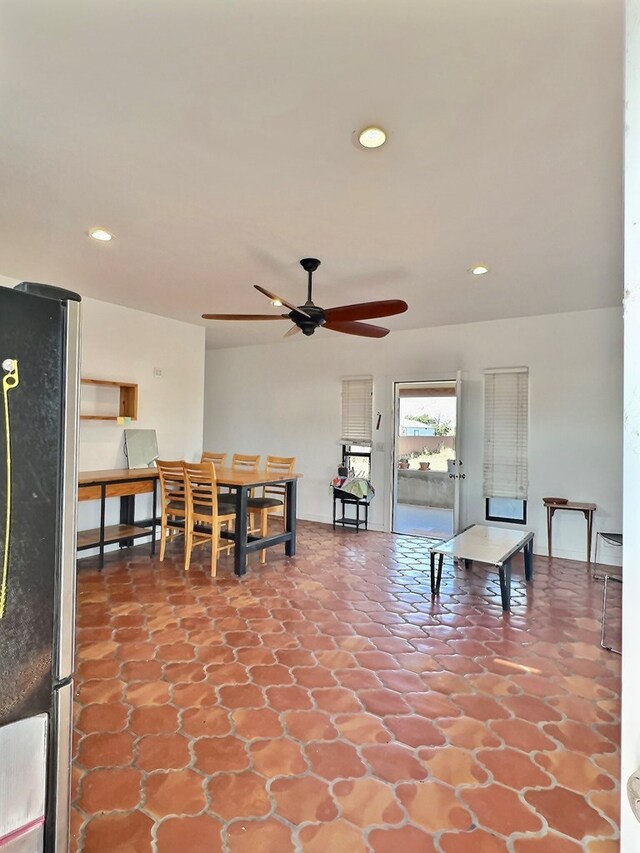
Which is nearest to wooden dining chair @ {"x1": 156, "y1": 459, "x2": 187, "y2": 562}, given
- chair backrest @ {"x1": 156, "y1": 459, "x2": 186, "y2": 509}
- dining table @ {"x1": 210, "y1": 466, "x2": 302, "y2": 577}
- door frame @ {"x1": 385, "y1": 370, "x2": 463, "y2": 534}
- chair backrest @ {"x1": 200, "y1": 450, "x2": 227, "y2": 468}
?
chair backrest @ {"x1": 156, "y1": 459, "x2": 186, "y2": 509}

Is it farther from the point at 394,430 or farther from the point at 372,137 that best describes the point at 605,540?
the point at 372,137

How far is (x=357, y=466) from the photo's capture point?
634 cm

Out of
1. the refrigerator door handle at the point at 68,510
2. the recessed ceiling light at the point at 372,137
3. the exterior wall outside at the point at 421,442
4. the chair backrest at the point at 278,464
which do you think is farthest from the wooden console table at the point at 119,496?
the exterior wall outside at the point at 421,442

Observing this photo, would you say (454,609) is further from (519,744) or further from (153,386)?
(153,386)

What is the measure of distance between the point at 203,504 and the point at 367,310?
7.65 feet

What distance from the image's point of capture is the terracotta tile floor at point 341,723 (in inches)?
60.2

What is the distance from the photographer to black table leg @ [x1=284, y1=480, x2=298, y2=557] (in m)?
4.63

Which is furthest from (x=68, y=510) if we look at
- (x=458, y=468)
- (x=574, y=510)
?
(x=574, y=510)

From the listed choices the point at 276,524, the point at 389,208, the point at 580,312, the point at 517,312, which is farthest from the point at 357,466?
the point at 389,208

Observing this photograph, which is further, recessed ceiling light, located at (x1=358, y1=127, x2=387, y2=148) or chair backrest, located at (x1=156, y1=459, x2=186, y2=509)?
chair backrest, located at (x1=156, y1=459, x2=186, y2=509)

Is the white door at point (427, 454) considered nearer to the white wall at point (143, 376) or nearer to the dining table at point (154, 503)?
the dining table at point (154, 503)

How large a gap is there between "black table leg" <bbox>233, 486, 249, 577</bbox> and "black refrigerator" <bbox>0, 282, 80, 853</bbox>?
2.95 m

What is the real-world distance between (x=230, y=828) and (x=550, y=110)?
9.77 ft

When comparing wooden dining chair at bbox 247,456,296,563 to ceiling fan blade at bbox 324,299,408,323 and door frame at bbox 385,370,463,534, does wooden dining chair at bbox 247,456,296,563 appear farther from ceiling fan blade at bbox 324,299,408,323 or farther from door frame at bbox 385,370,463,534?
ceiling fan blade at bbox 324,299,408,323
